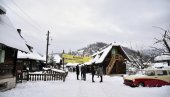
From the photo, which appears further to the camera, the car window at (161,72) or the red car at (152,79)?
the car window at (161,72)

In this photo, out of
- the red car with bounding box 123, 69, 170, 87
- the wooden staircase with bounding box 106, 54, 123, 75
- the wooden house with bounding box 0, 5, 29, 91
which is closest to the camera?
the wooden house with bounding box 0, 5, 29, 91

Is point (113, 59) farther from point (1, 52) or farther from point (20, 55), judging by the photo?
point (1, 52)

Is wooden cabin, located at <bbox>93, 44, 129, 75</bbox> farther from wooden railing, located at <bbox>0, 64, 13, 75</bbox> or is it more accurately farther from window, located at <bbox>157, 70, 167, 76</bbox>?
wooden railing, located at <bbox>0, 64, 13, 75</bbox>

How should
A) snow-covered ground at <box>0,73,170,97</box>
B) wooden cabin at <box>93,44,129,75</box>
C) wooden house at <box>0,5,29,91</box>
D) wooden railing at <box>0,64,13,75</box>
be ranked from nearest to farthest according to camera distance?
1. snow-covered ground at <box>0,73,170,97</box>
2. wooden house at <box>0,5,29,91</box>
3. wooden railing at <box>0,64,13,75</box>
4. wooden cabin at <box>93,44,129,75</box>

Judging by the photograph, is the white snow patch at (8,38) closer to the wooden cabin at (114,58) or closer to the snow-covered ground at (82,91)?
the snow-covered ground at (82,91)

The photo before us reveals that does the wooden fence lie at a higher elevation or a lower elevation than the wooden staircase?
lower

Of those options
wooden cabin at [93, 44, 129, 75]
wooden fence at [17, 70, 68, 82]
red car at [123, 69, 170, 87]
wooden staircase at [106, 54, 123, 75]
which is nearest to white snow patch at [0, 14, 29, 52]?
wooden fence at [17, 70, 68, 82]

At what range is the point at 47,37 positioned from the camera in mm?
42688

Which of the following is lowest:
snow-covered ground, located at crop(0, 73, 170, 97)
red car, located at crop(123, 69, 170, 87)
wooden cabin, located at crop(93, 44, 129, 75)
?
snow-covered ground, located at crop(0, 73, 170, 97)

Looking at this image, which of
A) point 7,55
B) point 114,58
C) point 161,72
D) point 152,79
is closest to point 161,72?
point 161,72

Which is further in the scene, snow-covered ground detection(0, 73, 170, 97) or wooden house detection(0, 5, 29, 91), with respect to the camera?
wooden house detection(0, 5, 29, 91)

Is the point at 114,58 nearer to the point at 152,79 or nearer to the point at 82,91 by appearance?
the point at 152,79

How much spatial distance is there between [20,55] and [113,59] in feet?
61.0

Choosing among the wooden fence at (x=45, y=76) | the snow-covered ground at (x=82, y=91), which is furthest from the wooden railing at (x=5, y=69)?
the wooden fence at (x=45, y=76)
